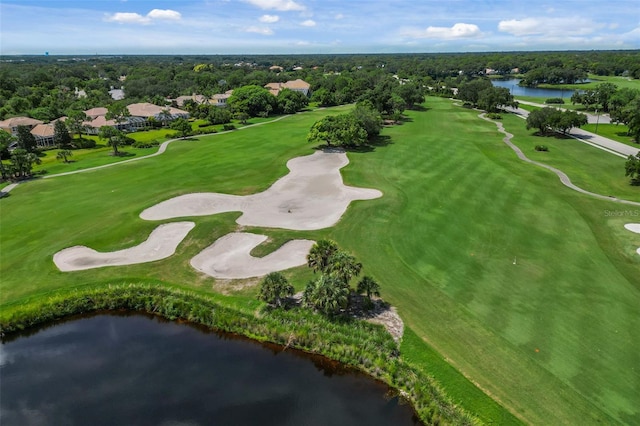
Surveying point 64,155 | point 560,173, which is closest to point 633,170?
point 560,173

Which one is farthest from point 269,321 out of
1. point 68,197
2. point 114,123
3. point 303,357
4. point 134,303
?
point 114,123

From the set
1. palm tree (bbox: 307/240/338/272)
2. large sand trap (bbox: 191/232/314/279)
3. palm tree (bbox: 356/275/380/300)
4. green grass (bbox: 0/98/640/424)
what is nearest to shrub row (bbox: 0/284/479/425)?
green grass (bbox: 0/98/640/424)

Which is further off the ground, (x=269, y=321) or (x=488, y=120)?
(x=488, y=120)

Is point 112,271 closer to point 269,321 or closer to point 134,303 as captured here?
point 134,303

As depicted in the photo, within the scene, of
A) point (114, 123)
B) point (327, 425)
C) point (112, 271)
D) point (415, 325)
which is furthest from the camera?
point (114, 123)

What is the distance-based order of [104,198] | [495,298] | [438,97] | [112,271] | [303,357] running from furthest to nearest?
[438,97] < [104,198] < [112,271] < [495,298] < [303,357]

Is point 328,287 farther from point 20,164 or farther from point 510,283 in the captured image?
point 20,164

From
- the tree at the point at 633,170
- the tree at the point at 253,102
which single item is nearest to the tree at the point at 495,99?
the tree at the point at 633,170
